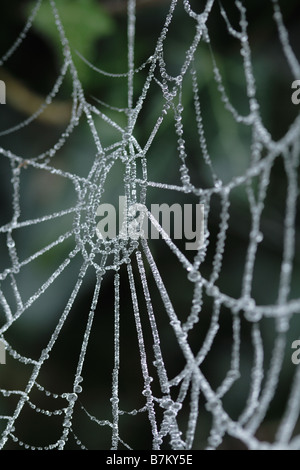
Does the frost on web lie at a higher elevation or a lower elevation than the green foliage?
lower

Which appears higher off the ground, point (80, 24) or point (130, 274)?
point (80, 24)

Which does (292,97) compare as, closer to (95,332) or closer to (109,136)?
(109,136)

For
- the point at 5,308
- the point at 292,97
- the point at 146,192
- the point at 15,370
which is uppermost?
the point at 292,97

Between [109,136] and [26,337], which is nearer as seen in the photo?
[109,136]

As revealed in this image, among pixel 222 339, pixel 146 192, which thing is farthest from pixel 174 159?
pixel 222 339

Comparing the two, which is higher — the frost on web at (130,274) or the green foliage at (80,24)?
the green foliage at (80,24)

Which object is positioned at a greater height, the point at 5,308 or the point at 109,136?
the point at 109,136

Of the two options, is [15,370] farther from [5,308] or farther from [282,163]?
[282,163]
